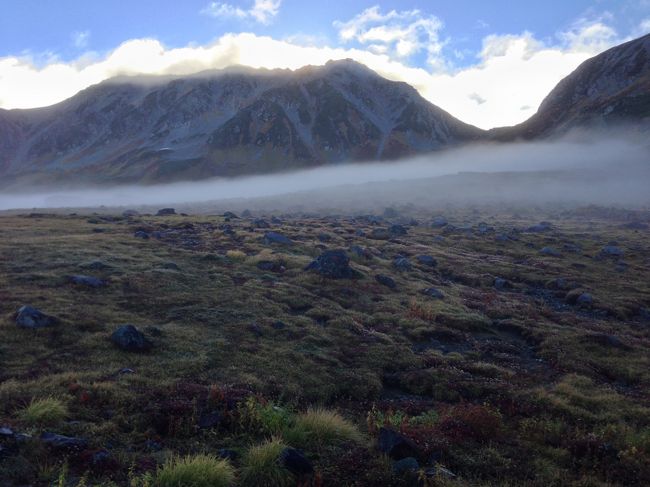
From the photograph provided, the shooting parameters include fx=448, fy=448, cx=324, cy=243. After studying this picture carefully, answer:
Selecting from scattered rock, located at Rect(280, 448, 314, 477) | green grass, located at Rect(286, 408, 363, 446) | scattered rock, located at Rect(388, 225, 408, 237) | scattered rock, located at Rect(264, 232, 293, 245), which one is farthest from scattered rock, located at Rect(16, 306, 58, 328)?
scattered rock, located at Rect(388, 225, 408, 237)

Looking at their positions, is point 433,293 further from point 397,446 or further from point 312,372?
point 397,446

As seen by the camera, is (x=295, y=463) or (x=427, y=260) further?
(x=427, y=260)

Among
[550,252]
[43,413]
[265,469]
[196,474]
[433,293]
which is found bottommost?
[550,252]

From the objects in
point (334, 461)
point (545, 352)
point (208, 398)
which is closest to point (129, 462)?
point (208, 398)

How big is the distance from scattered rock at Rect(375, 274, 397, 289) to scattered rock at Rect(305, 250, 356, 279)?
6.33 ft

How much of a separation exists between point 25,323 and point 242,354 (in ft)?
30.3

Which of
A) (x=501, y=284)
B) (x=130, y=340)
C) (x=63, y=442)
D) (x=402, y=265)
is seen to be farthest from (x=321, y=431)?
(x=402, y=265)

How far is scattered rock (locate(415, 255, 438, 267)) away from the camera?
41906 mm

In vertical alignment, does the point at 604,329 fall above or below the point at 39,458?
below

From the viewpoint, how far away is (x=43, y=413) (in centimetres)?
1165

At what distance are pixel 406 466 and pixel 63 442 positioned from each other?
8105 millimetres

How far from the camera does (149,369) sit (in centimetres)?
1600

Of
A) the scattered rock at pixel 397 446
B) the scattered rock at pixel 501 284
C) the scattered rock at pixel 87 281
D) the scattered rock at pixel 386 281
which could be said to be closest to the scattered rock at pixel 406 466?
the scattered rock at pixel 397 446

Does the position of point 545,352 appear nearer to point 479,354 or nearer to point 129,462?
point 479,354
